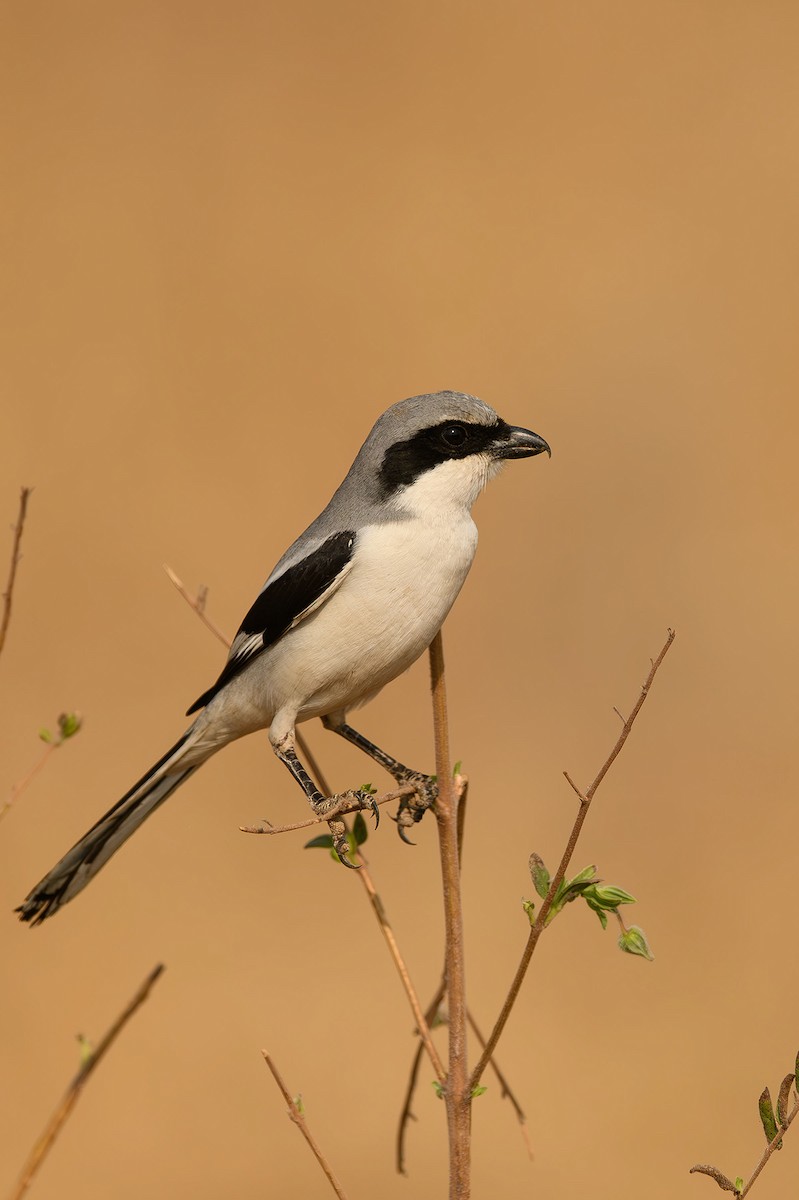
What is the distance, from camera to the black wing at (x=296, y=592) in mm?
2207

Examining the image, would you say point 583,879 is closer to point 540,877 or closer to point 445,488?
point 540,877

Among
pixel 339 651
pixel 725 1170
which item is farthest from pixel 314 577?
pixel 725 1170

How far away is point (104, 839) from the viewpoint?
2.19 metres

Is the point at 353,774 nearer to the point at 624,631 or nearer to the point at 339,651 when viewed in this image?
the point at 624,631

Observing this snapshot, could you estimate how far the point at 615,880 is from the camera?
16.1 ft

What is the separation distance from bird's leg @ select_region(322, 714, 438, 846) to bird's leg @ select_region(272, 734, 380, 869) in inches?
3.4

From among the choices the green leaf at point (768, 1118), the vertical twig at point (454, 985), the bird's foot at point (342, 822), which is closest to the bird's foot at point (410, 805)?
the bird's foot at point (342, 822)

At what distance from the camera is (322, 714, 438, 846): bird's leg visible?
6.76 ft

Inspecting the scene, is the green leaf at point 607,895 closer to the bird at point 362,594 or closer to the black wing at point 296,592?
the bird at point 362,594

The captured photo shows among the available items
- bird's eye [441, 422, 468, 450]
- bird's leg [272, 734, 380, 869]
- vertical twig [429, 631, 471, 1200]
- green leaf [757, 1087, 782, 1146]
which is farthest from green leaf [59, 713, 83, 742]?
bird's eye [441, 422, 468, 450]

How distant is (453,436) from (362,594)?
0.36m

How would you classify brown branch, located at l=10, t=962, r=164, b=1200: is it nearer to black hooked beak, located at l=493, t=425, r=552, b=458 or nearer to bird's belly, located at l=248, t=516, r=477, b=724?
bird's belly, located at l=248, t=516, r=477, b=724

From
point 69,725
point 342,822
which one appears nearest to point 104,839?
point 342,822

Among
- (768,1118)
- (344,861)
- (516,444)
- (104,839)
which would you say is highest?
(516,444)
